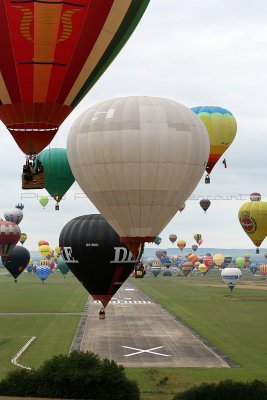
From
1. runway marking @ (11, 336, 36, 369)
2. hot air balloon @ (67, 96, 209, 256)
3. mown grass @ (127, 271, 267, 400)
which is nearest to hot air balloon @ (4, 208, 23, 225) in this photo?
mown grass @ (127, 271, 267, 400)

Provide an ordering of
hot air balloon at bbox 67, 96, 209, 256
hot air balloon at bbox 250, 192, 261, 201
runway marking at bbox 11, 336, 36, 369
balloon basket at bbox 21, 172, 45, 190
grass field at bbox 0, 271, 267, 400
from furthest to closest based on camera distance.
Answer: hot air balloon at bbox 250, 192, 261, 201
runway marking at bbox 11, 336, 36, 369
grass field at bbox 0, 271, 267, 400
hot air balloon at bbox 67, 96, 209, 256
balloon basket at bbox 21, 172, 45, 190

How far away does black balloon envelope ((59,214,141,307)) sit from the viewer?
2338 inches

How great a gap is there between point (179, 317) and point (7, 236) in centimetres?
2914

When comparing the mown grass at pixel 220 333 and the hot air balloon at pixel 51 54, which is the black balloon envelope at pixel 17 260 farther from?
the hot air balloon at pixel 51 54

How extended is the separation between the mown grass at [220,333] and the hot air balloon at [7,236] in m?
23.3

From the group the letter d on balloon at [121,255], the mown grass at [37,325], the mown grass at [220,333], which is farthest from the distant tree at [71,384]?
the letter d on balloon at [121,255]

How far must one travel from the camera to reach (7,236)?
10525 centimetres

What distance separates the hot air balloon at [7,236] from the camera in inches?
4134

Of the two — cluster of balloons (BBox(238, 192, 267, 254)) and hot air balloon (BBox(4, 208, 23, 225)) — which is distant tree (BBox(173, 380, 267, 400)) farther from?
hot air balloon (BBox(4, 208, 23, 225))

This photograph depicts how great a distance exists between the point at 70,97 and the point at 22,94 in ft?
8.30

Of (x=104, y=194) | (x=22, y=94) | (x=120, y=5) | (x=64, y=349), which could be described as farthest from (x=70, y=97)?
(x=64, y=349)

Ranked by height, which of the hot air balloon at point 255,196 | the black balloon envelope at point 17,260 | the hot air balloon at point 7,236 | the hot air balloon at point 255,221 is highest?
the hot air balloon at point 255,196

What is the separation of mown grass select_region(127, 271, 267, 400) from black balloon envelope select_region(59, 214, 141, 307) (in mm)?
8888

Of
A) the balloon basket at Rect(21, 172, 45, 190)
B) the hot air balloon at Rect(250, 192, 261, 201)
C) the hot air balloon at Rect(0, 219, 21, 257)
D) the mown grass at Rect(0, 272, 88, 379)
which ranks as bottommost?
the mown grass at Rect(0, 272, 88, 379)
